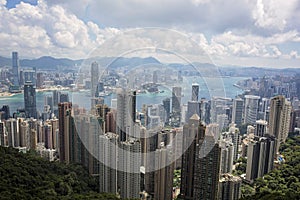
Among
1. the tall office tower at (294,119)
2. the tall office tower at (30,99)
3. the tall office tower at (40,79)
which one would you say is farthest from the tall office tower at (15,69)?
the tall office tower at (294,119)

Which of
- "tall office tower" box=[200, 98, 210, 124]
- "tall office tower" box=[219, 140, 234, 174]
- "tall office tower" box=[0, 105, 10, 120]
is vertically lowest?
"tall office tower" box=[219, 140, 234, 174]

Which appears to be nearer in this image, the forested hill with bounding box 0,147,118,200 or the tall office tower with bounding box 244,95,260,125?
the forested hill with bounding box 0,147,118,200

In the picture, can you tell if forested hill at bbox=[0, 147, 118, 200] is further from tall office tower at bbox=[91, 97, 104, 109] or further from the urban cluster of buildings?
tall office tower at bbox=[91, 97, 104, 109]

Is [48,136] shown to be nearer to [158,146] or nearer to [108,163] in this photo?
[108,163]

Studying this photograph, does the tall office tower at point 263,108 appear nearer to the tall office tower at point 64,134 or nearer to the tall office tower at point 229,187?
the tall office tower at point 229,187

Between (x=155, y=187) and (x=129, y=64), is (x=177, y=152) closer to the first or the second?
(x=155, y=187)

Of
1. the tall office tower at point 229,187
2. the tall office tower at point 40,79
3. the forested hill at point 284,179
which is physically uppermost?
the tall office tower at point 40,79

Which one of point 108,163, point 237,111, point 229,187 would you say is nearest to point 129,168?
point 108,163

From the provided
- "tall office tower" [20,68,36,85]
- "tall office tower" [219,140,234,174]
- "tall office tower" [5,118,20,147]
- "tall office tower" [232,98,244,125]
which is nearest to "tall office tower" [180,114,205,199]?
"tall office tower" [219,140,234,174]
